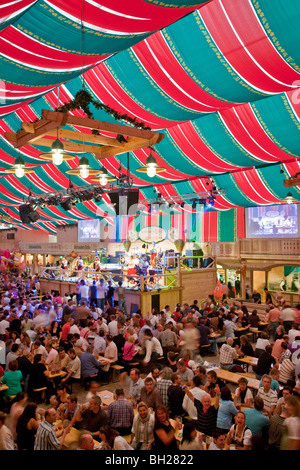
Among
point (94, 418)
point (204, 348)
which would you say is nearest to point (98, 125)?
point (94, 418)

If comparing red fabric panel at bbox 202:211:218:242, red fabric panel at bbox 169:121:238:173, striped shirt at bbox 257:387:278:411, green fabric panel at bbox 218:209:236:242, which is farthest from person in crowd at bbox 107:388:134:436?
red fabric panel at bbox 202:211:218:242

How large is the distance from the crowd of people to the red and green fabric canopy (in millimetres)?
3647

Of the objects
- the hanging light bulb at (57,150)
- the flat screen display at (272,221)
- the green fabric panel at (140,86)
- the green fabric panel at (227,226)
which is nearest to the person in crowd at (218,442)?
the hanging light bulb at (57,150)

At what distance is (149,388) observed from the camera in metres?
4.68

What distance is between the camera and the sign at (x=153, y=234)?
738 inches

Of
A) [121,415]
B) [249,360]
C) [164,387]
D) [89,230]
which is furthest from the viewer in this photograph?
[89,230]

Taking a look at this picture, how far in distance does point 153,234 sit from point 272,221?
6.32 metres

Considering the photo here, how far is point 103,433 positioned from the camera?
3.65m

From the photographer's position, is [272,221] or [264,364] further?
[272,221]

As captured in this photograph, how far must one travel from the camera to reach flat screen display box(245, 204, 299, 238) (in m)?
13.9

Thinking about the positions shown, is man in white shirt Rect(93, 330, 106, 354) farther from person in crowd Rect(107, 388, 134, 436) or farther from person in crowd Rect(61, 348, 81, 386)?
person in crowd Rect(107, 388, 134, 436)

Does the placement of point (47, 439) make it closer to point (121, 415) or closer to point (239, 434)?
point (121, 415)

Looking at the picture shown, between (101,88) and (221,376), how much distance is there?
569 cm
